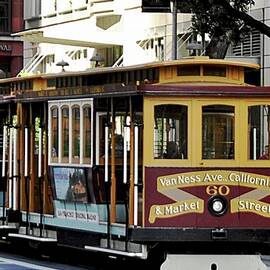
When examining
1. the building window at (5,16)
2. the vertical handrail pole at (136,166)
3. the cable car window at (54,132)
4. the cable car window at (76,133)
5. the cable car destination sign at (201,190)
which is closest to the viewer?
the cable car destination sign at (201,190)

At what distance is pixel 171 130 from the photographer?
15.7 metres

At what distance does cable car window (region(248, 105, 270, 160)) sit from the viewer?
51.9 ft

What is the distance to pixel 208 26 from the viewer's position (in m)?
21.2

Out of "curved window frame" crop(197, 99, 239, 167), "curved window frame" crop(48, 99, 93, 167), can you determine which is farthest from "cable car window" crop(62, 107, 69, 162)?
"curved window frame" crop(197, 99, 239, 167)

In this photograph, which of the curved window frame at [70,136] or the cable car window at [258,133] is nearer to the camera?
the cable car window at [258,133]

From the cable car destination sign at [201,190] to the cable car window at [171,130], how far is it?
354 mm

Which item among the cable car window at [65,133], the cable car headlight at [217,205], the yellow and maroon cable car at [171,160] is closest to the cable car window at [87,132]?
the yellow and maroon cable car at [171,160]

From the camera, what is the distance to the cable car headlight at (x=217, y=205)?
15.5 meters

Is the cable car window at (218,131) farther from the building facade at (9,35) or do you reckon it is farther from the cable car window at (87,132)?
the building facade at (9,35)

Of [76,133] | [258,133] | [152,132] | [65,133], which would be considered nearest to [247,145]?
[258,133]

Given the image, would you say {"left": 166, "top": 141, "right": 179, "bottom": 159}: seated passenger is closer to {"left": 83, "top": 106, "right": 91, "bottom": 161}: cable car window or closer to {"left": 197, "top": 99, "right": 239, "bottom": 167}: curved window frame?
{"left": 197, "top": 99, "right": 239, "bottom": 167}: curved window frame

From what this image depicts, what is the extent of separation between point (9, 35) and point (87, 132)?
5121cm

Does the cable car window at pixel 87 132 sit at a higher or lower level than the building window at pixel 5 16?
lower

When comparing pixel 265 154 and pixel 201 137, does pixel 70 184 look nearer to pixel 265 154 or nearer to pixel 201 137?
pixel 201 137
